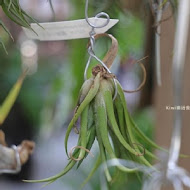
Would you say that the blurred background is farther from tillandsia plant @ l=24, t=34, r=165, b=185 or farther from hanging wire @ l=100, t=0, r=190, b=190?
hanging wire @ l=100, t=0, r=190, b=190

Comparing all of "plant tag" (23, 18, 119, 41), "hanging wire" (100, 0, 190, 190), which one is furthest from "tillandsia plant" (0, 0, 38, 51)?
"hanging wire" (100, 0, 190, 190)

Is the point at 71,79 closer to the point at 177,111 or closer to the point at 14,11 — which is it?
the point at 14,11

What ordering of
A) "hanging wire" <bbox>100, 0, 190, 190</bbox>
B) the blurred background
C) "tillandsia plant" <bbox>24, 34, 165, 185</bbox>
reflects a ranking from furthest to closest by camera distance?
1. the blurred background
2. "tillandsia plant" <bbox>24, 34, 165, 185</bbox>
3. "hanging wire" <bbox>100, 0, 190, 190</bbox>

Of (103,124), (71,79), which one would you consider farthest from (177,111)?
(71,79)

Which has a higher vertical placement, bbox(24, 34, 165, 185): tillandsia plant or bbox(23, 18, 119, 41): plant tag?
bbox(23, 18, 119, 41): plant tag

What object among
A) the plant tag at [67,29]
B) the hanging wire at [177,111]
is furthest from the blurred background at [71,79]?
the hanging wire at [177,111]

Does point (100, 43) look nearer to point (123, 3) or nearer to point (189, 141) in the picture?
point (123, 3)

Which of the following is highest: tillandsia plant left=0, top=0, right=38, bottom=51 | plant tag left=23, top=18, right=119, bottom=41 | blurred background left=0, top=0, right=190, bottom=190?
tillandsia plant left=0, top=0, right=38, bottom=51
